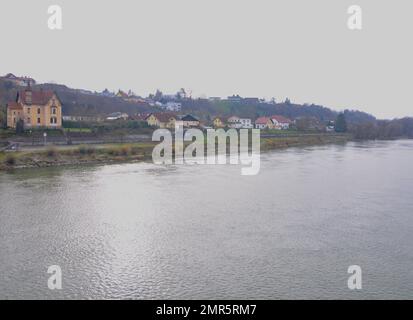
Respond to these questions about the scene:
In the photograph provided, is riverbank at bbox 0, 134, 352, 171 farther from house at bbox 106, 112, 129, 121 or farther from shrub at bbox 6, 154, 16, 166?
house at bbox 106, 112, 129, 121

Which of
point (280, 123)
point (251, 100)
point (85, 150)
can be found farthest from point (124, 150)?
point (251, 100)

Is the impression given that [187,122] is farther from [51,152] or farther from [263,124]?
[51,152]

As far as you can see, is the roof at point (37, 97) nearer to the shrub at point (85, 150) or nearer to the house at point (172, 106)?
the shrub at point (85, 150)

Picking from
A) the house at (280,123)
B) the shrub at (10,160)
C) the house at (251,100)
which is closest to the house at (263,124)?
the house at (280,123)

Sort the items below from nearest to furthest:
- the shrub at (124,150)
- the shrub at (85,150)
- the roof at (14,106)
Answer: the shrub at (85,150), the shrub at (124,150), the roof at (14,106)

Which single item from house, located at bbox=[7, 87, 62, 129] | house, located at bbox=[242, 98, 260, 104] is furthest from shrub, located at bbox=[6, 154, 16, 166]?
house, located at bbox=[242, 98, 260, 104]
